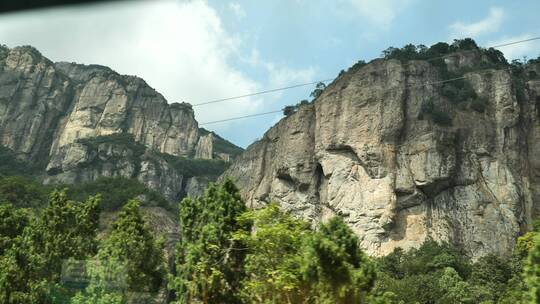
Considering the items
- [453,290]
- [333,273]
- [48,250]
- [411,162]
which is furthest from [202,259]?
[411,162]

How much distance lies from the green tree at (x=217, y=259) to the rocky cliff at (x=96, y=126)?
59413mm

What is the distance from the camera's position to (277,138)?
192ft

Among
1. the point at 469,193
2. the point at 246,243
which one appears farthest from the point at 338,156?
the point at 246,243

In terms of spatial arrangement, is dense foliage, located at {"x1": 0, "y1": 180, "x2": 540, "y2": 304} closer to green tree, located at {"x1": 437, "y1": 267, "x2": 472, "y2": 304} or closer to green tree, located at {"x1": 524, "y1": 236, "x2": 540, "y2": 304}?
green tree, located at {"x1": 524, "y1": 236, "x2": 540, "y2": 304}

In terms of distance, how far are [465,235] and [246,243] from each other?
32.7 metres

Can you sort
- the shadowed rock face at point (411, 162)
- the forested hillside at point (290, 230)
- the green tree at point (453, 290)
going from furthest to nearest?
the shadowed rock face at point (411, 162) < the green tree at point (453, 290) < the forested hillside at point (290, 230)

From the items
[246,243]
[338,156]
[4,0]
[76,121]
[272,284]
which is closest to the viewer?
[4,0]

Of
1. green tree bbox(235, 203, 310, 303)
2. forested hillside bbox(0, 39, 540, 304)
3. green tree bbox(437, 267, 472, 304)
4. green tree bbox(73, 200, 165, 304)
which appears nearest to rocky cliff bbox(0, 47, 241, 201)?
forested hillside bbox(0, 39, 540, 304)

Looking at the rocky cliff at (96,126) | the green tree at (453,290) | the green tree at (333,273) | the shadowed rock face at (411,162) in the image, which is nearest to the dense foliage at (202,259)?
the green tree at (333,273)

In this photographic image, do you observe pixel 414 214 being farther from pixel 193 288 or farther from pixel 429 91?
pixel 193 288

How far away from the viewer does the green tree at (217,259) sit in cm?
1788

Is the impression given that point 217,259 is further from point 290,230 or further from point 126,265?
point 126,265

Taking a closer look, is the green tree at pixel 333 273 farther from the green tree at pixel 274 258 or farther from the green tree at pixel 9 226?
the green tree at pixel 9 226

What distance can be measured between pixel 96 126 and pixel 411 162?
182ft
